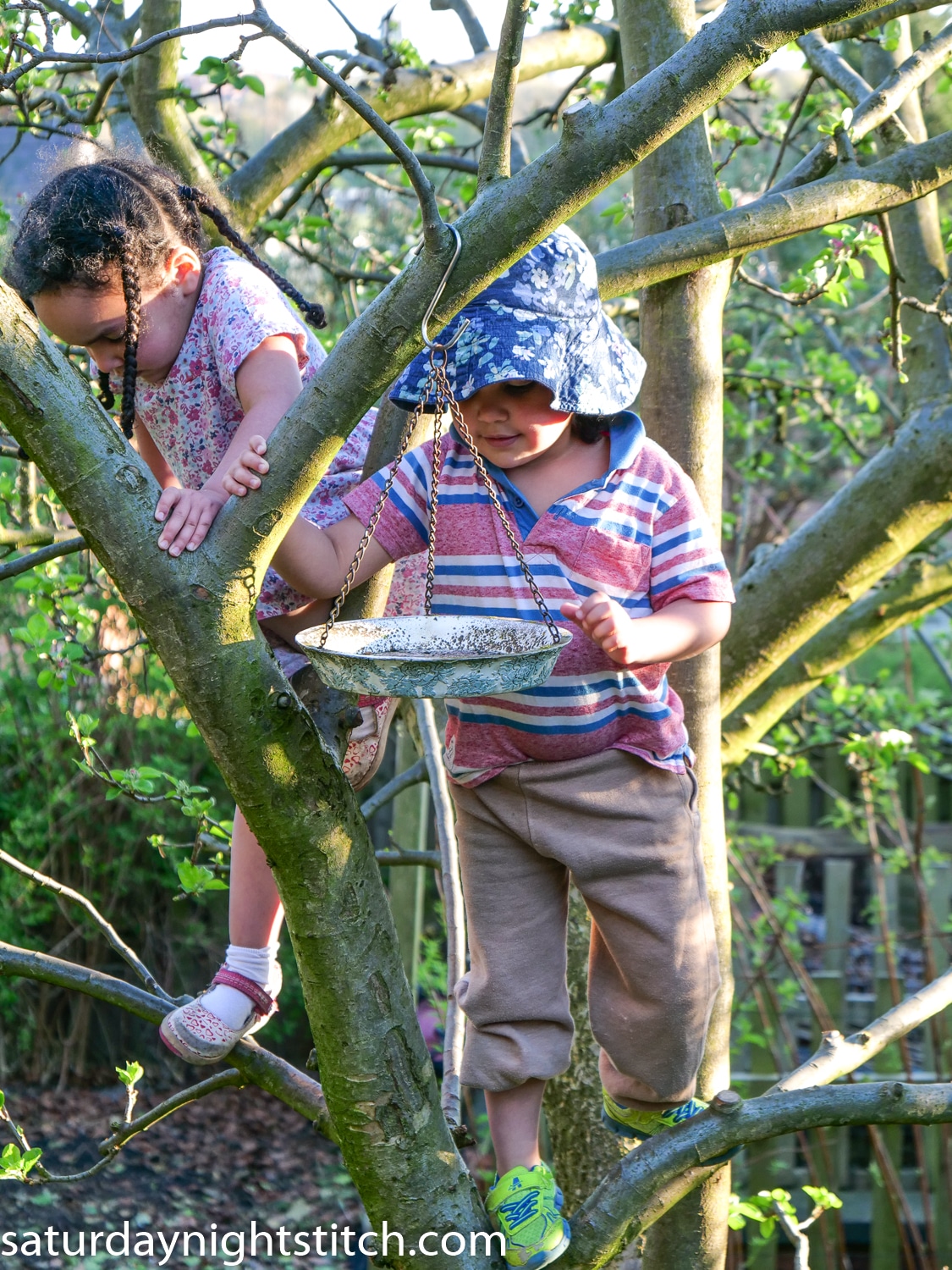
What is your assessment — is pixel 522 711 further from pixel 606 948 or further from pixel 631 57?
pixel 631 57

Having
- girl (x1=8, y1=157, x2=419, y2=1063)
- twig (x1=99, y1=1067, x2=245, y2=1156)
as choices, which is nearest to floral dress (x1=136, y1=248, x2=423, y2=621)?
girl (x1=8, y1=157, x2=419, y2=1063)

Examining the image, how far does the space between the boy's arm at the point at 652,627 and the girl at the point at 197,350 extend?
0.54 meters

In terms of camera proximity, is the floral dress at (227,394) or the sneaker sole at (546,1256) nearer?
the sneaker sole at (546,1256)

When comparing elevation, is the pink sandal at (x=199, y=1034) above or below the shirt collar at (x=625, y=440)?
below

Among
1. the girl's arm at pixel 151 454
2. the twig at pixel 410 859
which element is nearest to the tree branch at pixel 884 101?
the girl's arm at pixel 151 454

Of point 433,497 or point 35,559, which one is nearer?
point 433,497

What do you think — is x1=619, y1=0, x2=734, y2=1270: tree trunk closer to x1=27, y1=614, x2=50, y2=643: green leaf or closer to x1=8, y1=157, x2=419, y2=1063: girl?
x1=8, y1=157, x2=419, y2=1063: girl

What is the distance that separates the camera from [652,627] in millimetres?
1623

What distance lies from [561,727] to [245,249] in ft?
3.48

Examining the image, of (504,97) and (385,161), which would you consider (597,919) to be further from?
(385,161)

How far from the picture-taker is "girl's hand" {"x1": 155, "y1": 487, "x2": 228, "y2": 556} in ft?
4.68

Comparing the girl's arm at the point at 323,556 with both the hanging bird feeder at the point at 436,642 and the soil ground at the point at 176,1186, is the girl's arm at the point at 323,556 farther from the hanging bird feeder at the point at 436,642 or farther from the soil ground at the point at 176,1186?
the soil ground at the point at 176,1186

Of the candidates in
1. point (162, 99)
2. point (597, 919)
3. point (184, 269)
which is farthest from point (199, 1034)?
point (162, 99)

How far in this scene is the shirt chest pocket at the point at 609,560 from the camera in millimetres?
1758
